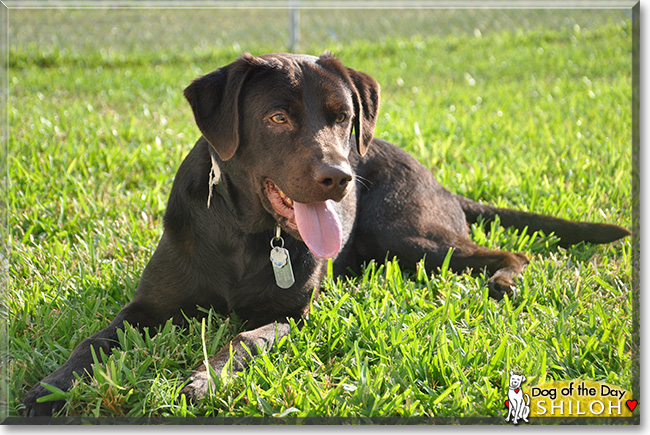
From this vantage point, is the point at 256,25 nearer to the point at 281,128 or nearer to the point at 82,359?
the point at 281,128

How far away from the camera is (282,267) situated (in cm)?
284

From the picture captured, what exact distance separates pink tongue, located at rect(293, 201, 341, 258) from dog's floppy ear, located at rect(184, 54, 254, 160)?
14.5 inches

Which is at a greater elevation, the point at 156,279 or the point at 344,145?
the point at 344,145

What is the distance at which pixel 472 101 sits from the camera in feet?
24.7

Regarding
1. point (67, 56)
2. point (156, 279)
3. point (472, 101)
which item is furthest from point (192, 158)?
point (67, 56)

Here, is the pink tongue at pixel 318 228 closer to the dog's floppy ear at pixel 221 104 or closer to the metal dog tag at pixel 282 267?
the metal dog tag at pixel 282 267

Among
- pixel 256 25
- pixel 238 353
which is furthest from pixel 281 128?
pixel 256 25

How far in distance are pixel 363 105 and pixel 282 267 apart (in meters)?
0.84

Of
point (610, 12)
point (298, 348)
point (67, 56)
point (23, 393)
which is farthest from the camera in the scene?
point (610, 12)

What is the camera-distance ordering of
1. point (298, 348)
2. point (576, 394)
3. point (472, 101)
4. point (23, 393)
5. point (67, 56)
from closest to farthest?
1. point (576, 394)
2. point (23, 393)
3. point (298, 348)
4. point (472, 101)
5. point (67, 56)

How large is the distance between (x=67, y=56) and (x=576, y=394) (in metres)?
7.96

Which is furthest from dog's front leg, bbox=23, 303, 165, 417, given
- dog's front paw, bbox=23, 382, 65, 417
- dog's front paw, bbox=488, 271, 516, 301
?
dog's front paw, bbox=488, 271, 516, 301

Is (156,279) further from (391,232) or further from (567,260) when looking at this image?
(567,260)

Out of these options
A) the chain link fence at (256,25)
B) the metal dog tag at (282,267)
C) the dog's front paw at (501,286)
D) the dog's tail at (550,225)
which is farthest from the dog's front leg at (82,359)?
the chain link fence at (256,25)
